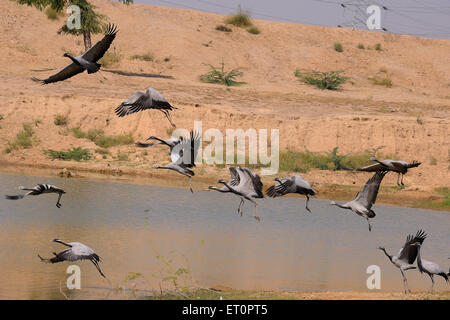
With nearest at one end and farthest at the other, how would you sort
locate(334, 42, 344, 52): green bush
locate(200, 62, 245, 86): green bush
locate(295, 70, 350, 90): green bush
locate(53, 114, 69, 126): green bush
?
1. locate(53, 114, 69, 126): green bush
2. locate(200, 62, 245, 86): green bush
3. locate(295, 70, 350, 90): green bush
4. locate(334, 42, 344, 52): green bush

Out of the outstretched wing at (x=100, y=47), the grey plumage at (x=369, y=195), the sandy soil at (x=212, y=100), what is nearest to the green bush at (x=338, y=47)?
the sandy soil at (x=212, y=100)

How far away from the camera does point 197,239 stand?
1681 cm

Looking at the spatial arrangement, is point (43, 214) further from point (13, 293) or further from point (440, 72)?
point (440, 72)

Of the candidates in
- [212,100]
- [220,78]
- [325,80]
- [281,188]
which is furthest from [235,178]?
[325,80]

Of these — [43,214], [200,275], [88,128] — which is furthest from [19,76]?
[200,275]

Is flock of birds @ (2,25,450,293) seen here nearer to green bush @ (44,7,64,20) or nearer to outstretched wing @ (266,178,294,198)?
outstretched wing @ (266,178,294,198)

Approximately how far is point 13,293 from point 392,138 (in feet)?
71.0

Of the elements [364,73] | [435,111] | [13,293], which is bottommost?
[13,293]

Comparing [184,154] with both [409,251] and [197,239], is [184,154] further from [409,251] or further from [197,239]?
[197,239]

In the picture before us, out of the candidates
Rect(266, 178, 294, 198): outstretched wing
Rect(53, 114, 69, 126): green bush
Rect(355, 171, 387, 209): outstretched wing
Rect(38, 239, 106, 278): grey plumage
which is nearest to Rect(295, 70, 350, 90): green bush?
Rect(53, 114, 69, 126): green bush

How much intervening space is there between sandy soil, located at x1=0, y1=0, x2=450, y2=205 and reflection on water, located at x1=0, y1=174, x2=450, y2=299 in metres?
3.93

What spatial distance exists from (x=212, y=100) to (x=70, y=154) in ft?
24.7

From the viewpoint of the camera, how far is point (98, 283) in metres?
12.8

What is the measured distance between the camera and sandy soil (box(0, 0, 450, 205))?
92.2 feet
